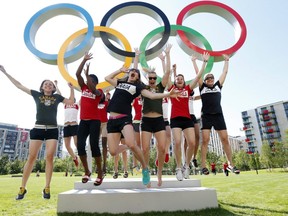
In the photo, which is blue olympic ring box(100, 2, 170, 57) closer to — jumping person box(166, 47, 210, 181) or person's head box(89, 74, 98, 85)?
person's head box(89, 74, 98, 85)

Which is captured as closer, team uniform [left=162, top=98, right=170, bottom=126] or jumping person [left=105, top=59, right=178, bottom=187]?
jumping person [left=105, top=59, right=178, bottom=187]

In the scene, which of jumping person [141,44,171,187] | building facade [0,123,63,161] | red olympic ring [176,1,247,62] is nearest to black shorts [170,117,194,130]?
jumping person [141,44,171,187]

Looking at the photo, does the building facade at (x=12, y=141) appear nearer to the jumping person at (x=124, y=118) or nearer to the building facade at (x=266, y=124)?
the building facade at (x=266, y=124)

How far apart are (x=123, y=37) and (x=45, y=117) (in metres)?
4.96

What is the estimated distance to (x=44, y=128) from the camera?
5.26m

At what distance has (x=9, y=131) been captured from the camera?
11388 centimetres

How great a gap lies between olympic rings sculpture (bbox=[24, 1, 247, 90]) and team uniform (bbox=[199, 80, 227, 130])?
2.26m

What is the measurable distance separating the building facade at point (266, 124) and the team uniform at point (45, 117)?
296 ft

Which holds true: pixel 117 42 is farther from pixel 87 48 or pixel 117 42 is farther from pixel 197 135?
pixel 197 135

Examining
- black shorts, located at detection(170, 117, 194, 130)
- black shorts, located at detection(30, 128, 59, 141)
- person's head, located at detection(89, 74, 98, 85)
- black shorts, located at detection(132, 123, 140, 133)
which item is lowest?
black shorts, located at detection(30, 128, 59, 141)

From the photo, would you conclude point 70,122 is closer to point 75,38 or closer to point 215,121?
point 75,38

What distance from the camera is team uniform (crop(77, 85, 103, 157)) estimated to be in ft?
17.0

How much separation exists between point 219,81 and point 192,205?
12.1ft

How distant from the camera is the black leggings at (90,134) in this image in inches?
203
